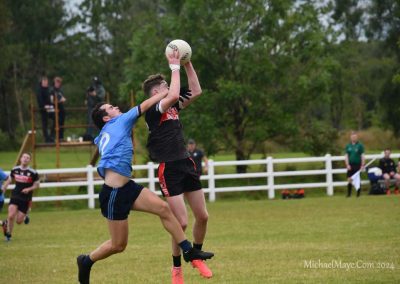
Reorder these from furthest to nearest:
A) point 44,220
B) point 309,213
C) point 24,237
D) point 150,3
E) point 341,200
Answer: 1. point 150,3
2. point 341,200
3. point 44,220
4. point 309,213
5. point 24,237

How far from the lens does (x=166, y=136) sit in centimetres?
894

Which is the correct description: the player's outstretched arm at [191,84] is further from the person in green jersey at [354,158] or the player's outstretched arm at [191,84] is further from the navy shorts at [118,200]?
the person in green jersey at [354,158]

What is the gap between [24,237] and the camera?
15.7 m

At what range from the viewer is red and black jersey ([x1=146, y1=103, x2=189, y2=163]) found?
8.93 m

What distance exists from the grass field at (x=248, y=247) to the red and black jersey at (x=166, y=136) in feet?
4.81

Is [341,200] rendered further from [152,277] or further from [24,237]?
[152,277]

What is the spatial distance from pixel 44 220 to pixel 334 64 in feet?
46.4

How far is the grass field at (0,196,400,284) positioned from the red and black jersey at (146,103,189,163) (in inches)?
57.7

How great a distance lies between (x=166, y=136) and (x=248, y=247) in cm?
397

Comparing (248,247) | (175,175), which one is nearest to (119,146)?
(175,175)

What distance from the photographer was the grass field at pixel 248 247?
9.47 m

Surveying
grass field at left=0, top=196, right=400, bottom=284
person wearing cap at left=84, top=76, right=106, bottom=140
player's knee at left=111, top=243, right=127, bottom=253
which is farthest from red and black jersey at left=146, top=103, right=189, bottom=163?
person wearing cap at left=84, top=76, right=106, bottom=140

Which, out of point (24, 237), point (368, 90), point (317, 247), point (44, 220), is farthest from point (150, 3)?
point (317, 247)

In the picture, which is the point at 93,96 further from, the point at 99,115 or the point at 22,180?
the point at 99,115
